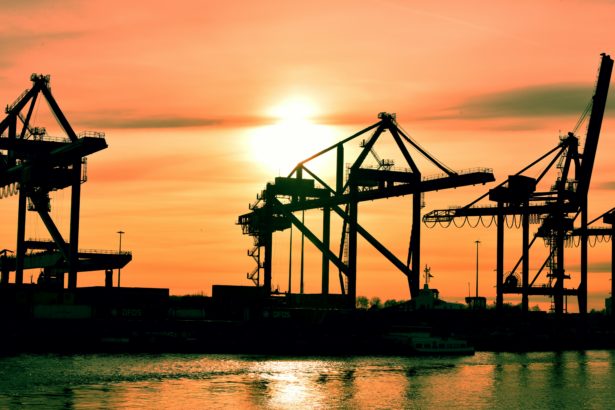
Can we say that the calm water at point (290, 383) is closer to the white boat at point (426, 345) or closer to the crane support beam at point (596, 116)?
the white boat at point (426, 345)

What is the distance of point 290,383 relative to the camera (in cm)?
6719

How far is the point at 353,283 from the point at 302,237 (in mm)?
15125

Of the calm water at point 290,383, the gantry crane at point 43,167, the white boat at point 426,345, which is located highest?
the gantry crane at point 43,167

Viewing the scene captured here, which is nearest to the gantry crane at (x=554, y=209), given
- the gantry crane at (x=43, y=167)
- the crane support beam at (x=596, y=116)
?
the crane support beam at (x=596, y=116)

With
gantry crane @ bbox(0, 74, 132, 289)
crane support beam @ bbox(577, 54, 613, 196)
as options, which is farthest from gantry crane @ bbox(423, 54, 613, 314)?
gantry crane @ bbox(0, 74, 132, 289)

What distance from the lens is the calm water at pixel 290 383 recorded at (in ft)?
189

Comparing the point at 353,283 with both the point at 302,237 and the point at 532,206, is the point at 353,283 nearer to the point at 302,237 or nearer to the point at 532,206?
the point at 302,237

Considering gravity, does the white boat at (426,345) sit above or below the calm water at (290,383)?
above

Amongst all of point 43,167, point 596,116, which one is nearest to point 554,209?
point 596,116

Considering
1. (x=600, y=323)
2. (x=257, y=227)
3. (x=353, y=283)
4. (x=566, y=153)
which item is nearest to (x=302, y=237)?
(x=257, y=227)

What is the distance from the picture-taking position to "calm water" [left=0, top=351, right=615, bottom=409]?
57.5 meters

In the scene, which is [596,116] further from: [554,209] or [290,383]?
[290,383]

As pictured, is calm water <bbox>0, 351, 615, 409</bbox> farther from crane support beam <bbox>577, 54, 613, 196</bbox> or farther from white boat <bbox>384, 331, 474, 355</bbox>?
crane support beam <bbox>577, 54, 613, 196</bbox>

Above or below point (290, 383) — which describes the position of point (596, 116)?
above
